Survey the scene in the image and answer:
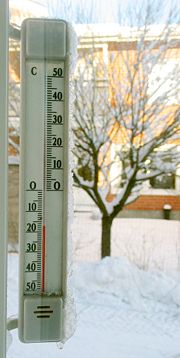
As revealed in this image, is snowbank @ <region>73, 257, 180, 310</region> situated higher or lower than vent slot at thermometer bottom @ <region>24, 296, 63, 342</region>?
lower

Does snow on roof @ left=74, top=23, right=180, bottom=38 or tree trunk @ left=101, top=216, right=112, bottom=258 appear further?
tree trunk @ left=101, top=216, right=112, bottom=258

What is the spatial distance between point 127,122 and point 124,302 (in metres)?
0.88

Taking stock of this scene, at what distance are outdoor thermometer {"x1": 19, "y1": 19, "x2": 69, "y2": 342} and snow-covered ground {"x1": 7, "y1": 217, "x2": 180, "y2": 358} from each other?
0.17ft

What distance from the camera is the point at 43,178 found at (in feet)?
1.62

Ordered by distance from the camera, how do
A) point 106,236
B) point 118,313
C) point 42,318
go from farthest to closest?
point 106,236, point 118,313, point 42,318

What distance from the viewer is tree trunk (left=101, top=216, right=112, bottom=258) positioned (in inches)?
66.2

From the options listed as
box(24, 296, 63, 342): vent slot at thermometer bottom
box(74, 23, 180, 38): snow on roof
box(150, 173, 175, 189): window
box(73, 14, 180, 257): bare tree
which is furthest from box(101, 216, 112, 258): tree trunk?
box(24, 296, 63, 342): vent slot at thermometer bottom

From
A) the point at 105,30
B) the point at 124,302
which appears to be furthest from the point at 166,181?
the point at 105,30

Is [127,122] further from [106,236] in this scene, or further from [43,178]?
[43,178]

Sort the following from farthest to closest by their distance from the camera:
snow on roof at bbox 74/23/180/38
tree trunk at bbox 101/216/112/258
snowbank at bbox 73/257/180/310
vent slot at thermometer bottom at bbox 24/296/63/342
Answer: tree trunk at bbox 101/216/112/258
snowbank at bbox 73/257/180/310
snow on roof at bbox 74/23/180/38
vent slot at thermometer bottom at bbox 24/296/63/342

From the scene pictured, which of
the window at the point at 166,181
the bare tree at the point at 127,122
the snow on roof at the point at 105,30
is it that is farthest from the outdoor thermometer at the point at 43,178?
the window at the point at 166,181

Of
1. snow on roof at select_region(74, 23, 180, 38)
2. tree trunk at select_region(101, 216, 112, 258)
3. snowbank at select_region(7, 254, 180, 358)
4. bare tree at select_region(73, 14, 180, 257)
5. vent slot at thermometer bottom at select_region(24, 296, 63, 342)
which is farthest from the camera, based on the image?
tree trunk at select_region(101, 216, 112, 258)

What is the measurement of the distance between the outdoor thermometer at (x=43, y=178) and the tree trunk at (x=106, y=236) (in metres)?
1.19

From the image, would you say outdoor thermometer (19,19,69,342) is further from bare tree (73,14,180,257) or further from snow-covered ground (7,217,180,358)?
bare tree (73,14,180,257)
